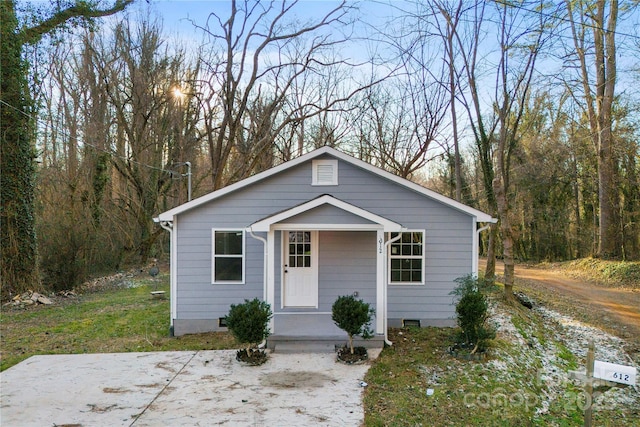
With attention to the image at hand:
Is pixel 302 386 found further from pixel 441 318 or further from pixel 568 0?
pixel 568 0

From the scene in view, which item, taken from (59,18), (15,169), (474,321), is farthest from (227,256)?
(59,18)

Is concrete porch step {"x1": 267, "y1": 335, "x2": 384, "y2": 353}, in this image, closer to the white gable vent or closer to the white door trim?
the white door trim

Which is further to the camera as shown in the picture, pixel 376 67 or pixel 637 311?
pixel 376 67

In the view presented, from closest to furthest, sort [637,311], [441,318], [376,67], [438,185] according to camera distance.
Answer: [441,318] → [637,311] → [376,67] → [438,185]

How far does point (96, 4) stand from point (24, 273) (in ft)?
29.8

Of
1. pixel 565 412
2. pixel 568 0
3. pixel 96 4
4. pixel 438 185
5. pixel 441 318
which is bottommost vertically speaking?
pixel 565 412

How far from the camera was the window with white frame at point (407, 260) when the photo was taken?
358 inches

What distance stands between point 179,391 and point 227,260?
348cm

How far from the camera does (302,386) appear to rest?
19.8ft

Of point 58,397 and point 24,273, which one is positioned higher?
point 24,273


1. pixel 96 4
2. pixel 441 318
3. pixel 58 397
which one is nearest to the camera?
pixel 58 397

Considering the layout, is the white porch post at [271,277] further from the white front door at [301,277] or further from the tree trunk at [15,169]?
the tree trunk at [15,169]

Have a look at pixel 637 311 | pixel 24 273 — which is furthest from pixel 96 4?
pixel 637 311

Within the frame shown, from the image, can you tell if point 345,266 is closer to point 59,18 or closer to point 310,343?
point 310,343
